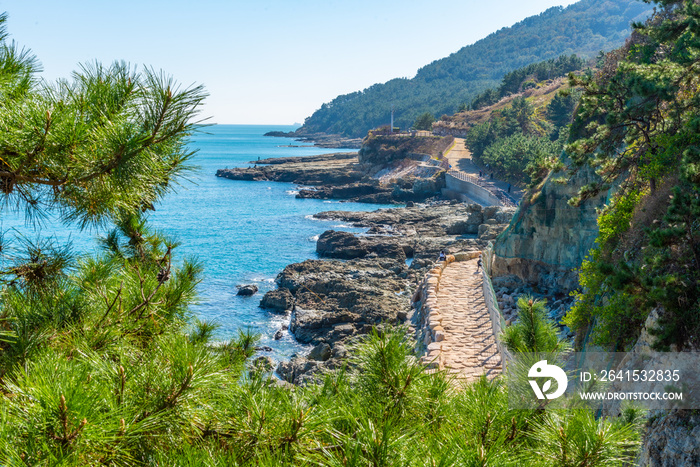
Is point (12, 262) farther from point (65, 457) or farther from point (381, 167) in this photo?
point (381, 167)

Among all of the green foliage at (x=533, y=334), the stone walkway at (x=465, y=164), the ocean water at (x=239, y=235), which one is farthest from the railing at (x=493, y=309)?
the stone walkway at (x=465, y=164)

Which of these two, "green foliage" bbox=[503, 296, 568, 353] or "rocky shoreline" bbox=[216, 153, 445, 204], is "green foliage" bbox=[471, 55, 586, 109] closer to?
Result: "rocky shoreline" bbox=[216, 153, 445, 204]

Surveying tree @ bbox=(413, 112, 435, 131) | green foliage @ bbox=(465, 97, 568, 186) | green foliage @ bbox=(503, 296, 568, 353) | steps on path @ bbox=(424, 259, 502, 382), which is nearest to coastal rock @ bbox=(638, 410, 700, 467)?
green foliage @ bbox=(503, 296, 568, 353)

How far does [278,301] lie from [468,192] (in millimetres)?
32216

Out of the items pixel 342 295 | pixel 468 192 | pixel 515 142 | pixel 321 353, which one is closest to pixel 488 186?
pixel 468 192

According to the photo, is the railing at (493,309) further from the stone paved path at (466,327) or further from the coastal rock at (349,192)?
the coastal rock at (349,192)

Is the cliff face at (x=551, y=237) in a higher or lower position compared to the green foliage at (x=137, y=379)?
lower

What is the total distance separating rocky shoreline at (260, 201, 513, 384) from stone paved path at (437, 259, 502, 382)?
2.08 metres

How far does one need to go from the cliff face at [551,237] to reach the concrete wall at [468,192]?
23126 millimetres

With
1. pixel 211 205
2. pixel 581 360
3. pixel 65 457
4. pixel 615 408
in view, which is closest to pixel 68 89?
pixel 65 457

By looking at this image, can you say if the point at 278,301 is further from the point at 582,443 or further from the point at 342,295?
the point at 582,443

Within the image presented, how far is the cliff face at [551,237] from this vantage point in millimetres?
17797

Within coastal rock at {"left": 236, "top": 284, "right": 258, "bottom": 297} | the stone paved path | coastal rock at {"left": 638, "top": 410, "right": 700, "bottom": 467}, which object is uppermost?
coastal rock at {"left": 638, "top": 410, "right": 700, "bottom": 467}

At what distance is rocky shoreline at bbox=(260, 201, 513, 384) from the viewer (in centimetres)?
2002
